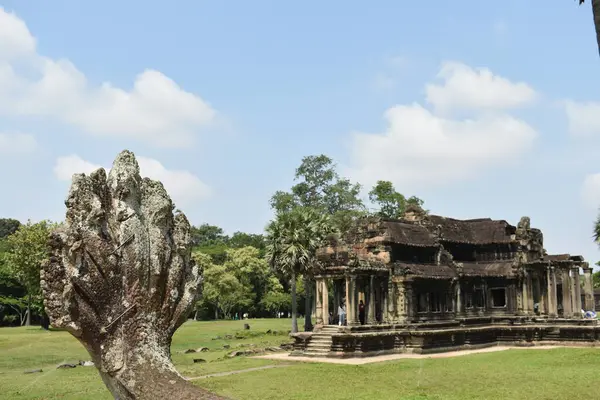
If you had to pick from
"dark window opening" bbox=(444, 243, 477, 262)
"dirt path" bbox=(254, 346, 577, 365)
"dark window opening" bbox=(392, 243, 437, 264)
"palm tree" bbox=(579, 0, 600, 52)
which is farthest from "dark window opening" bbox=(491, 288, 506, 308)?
"palm tree" bbox=(579, 0, 600, 52)

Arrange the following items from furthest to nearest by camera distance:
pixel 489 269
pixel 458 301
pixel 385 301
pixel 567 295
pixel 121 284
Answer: pixel 489 269 → pixel 567 295 → pixel 458 301 → pixel 385 301 → pixel 121 284

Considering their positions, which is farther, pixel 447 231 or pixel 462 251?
pixel 462 251

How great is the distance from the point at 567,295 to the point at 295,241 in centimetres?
1795

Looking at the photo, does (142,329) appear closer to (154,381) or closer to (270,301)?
(154,381)

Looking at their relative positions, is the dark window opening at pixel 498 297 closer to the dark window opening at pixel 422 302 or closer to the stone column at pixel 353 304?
the dark window opening at pixel 422 302

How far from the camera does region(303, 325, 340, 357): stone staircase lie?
33.2 m

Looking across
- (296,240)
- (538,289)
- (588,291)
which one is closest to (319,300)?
(296,240)

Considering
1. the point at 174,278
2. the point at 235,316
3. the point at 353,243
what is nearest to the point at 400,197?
the point at 235,316

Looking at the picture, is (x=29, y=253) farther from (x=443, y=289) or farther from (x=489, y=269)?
(x=489, y=269)

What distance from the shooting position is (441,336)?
36375mm

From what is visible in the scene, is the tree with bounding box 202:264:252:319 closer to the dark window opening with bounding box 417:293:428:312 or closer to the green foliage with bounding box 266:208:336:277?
the green foliage with bounding box 266:208:336:277

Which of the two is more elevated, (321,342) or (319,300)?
(319,300)

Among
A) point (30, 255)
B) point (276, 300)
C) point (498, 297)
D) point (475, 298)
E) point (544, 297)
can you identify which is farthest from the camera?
point (276, 300)

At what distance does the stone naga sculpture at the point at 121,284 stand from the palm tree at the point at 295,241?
35.7m
